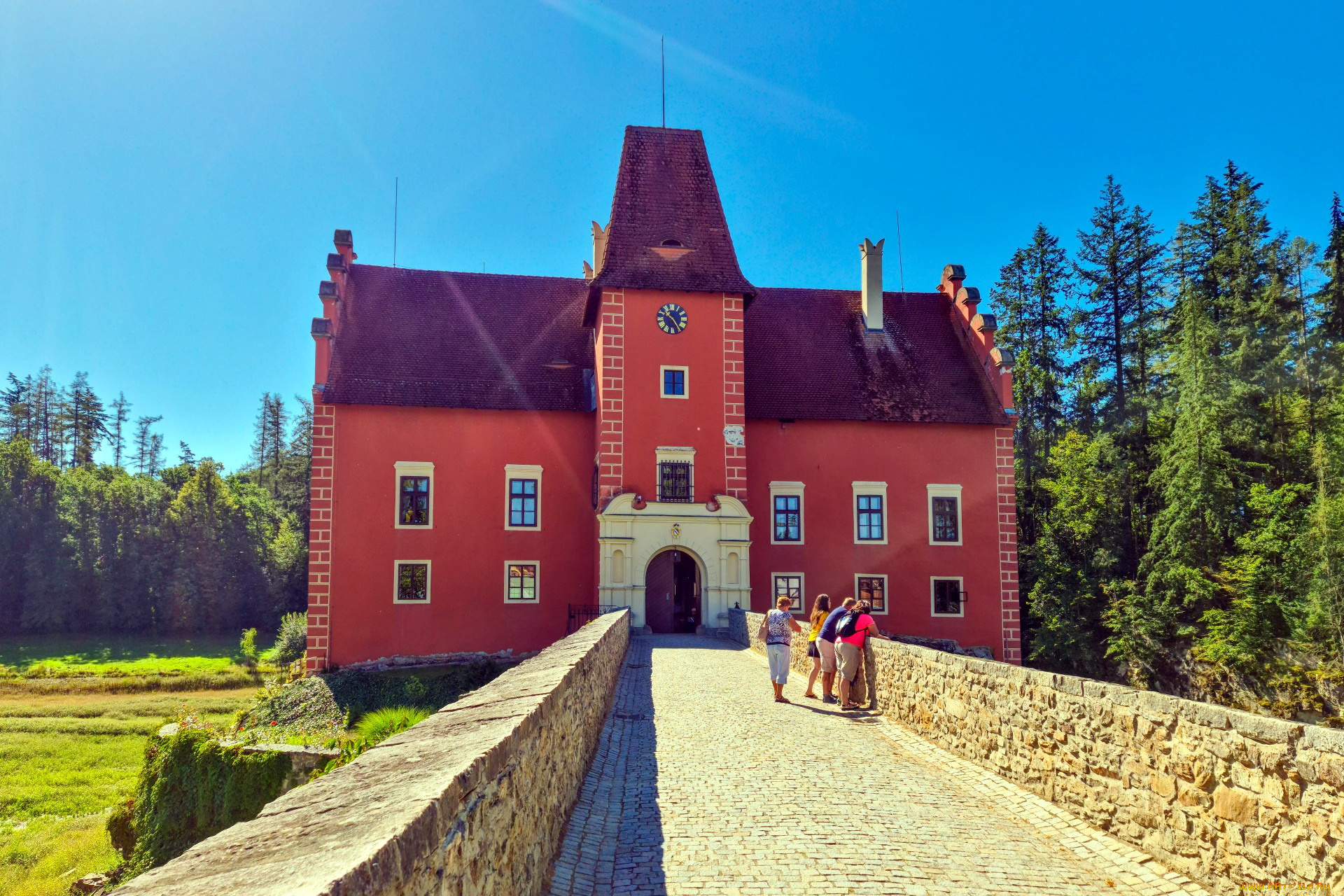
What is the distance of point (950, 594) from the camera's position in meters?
27.4

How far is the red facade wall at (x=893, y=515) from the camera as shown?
2678 cm

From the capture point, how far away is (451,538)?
25578mm

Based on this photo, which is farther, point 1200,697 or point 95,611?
point 95,611

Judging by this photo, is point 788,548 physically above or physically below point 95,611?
above

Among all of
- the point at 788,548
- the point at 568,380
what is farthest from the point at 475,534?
the point at 788,548

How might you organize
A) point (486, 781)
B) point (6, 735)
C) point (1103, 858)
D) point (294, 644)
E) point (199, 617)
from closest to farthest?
point (486, 781) < point (1103, 858) < point (6, 735) < point (294, 644) < point (199, 617)

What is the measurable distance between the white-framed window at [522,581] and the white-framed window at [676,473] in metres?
4.29

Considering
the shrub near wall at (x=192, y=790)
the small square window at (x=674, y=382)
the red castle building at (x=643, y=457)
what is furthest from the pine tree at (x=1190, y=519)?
the shrub near wall at (x=192, y=790)

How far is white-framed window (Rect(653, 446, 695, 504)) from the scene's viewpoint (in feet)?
82.0

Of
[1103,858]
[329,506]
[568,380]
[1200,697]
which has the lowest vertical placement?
[1200,697]

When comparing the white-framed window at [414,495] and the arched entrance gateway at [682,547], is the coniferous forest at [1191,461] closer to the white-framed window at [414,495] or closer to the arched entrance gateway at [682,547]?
the arched entrance gateway at [682,547]

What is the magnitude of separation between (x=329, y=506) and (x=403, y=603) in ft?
11.0

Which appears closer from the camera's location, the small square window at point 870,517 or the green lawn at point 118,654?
the small square window at point 870,517

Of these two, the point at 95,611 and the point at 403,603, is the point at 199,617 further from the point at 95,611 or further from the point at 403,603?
the point at 403,603
